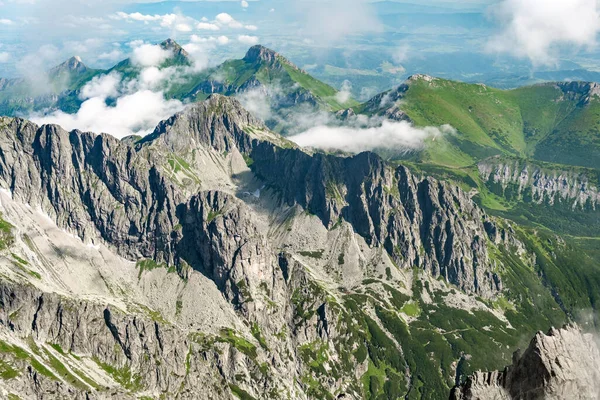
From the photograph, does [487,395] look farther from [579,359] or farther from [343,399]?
[343,399]

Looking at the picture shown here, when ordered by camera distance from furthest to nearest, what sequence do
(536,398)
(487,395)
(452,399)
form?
(452,399) → (487,395) → (536,398)

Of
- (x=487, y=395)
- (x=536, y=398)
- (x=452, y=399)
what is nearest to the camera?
(x=536, y=398)

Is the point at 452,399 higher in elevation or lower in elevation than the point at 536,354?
lower

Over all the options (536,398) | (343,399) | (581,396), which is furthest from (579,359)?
(343,399)

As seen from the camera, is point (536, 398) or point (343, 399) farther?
point (343, 399)

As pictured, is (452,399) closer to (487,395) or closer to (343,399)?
(487,395)

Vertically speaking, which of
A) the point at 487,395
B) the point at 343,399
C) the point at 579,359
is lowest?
the point at 343,399
